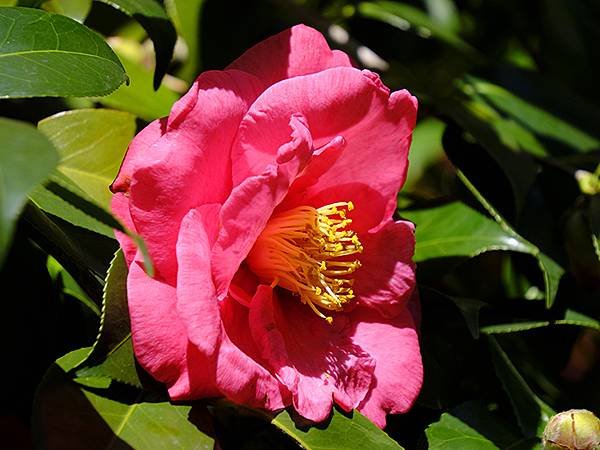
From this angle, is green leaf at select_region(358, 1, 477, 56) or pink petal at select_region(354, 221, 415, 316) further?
green leaf at select_region(358, 1, 477, 56)

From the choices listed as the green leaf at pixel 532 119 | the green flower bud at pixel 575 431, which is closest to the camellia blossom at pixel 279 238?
the green flower bud at pixel 575 431

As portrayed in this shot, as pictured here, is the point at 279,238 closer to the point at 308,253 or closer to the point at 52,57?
the point at 308,253

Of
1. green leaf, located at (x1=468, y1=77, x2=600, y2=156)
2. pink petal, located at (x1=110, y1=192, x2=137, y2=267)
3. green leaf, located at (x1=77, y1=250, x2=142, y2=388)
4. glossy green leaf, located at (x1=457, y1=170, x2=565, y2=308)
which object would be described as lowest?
green leaf, located at (x1=468, y1=77, x2=600, y2=156)

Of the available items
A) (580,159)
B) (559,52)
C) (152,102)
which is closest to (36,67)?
(152,102)

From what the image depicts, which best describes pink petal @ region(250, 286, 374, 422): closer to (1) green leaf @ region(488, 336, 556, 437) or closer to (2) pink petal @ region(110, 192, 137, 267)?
(2) pink petal @ region(110, 192, 137, 267)

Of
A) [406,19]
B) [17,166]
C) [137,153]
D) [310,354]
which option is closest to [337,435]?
[310,354]

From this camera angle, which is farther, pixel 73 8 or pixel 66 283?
pixel 73 8

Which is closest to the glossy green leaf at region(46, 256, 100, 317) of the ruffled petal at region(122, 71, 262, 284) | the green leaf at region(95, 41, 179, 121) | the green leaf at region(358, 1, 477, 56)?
the ruffled petal at region(122, 71, 262, 284)

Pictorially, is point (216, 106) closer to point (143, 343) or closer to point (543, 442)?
point (143, 343)
